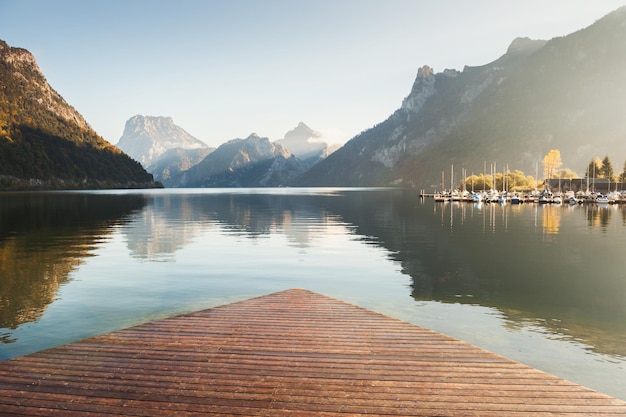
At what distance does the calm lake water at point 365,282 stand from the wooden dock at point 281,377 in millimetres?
5747

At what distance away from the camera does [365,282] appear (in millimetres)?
28859

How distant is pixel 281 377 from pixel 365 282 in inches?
759

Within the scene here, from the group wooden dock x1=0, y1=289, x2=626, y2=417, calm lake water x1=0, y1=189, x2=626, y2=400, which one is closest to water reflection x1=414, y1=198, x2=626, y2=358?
calm lake water x1=0, y1=189, x2=626, y2=400

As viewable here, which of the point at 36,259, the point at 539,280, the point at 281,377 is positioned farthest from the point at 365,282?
the point at 36,259

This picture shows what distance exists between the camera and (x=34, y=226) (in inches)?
2409

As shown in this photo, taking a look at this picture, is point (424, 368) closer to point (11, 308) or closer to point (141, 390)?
point (141, 390)

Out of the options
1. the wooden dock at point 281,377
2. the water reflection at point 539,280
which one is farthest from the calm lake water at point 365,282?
the wooden dock at point 281,377

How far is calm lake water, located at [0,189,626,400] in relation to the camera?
59.2 feet

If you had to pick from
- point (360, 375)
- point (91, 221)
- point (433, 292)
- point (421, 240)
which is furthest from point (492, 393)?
point (91, 221)

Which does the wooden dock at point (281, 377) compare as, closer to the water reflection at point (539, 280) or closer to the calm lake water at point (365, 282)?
the calm lake water at point (365, 282)

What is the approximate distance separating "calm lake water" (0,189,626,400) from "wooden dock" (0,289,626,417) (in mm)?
5747

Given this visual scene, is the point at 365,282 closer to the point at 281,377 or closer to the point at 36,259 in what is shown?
the point at 281,377

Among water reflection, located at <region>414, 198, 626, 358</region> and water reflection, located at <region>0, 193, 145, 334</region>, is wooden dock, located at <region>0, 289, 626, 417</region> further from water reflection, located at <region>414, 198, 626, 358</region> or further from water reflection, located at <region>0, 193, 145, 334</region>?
water reflection, located at <region>414, 198, 626, 358</region>

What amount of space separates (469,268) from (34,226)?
5724 centimetres
